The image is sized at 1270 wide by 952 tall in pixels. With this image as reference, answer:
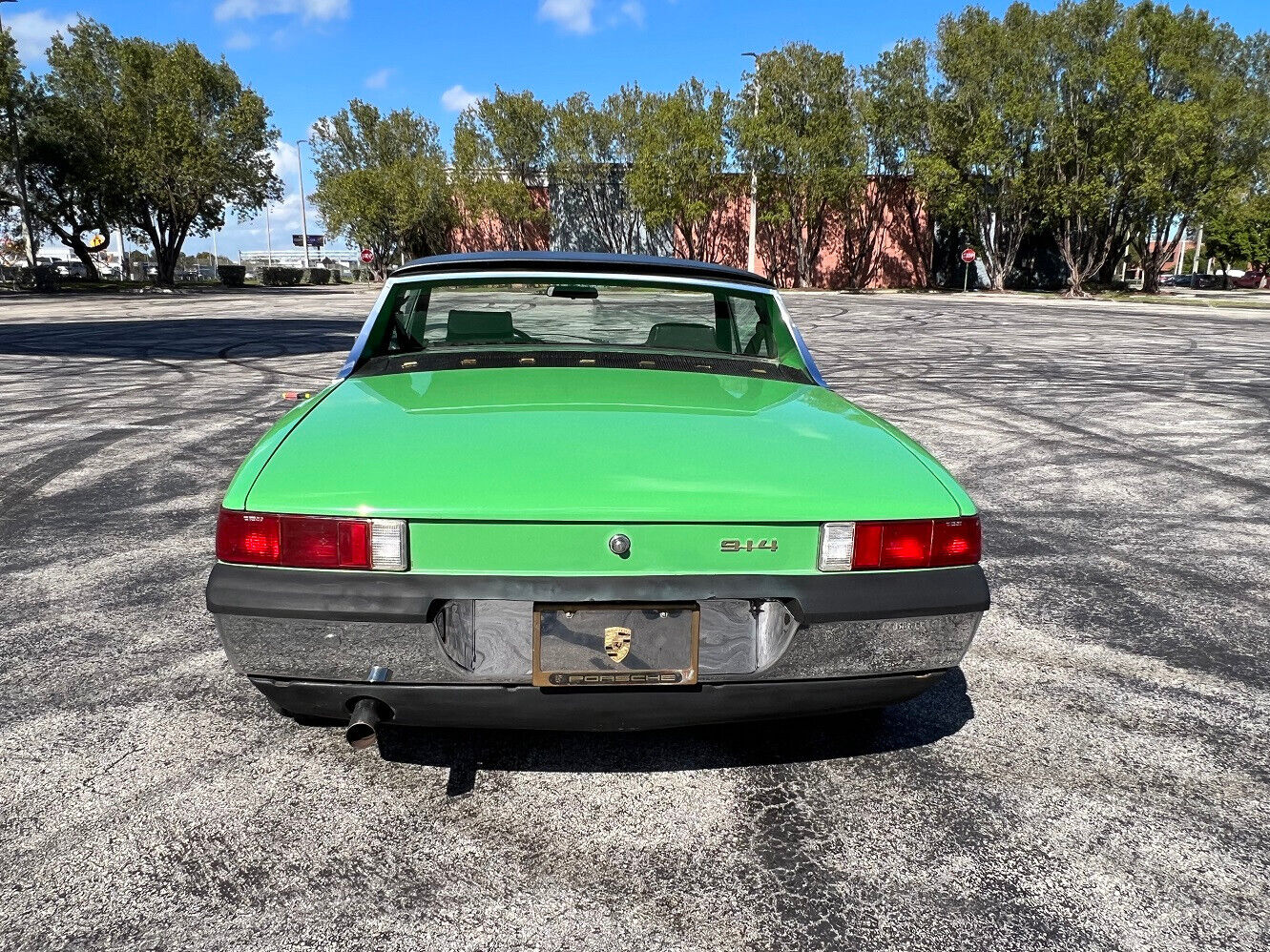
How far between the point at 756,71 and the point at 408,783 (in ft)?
151

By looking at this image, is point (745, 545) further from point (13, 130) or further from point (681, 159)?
point (681, 159)

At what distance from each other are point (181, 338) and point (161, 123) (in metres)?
28.4

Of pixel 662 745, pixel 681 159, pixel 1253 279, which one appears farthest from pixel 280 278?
pixel 1253 279

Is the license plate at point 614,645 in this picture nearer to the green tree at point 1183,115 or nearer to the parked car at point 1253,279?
the green tree at point 1183,115

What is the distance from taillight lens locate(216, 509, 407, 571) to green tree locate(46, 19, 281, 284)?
43.8m

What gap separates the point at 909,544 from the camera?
85.0 inches

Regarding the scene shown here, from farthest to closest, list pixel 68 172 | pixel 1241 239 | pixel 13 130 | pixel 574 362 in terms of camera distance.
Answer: pixel 1241 239 → pixel 68 172 → pixel 13 130 → pixel 574 362

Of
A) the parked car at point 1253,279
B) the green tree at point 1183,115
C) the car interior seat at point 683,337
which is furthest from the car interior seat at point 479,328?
the parked car at point 1253,279

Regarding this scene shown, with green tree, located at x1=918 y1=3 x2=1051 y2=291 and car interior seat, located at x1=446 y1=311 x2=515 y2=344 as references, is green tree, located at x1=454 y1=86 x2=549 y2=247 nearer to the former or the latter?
green tree, located at x1=918 y1=3 x2=1051 y2=291

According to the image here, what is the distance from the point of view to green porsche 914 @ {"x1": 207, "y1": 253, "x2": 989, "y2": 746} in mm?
2012

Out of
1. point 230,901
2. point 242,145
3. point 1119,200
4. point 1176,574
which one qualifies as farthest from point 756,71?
point 230,901

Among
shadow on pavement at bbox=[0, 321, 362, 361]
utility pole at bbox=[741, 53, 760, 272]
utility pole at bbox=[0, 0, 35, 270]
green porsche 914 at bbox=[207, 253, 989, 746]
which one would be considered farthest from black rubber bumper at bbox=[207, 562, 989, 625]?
utility pole at bbox=[741, 53, 760, 272]

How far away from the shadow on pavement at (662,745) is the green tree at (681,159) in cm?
4567

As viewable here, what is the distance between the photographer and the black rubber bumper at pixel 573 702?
Answer: 208 centimetres
